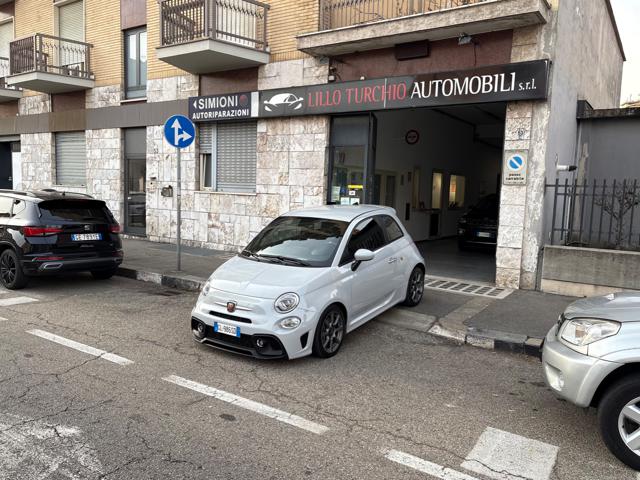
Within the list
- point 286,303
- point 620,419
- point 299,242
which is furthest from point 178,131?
point 620,419

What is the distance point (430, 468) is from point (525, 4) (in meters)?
7.24

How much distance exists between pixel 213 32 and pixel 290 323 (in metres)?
8.15

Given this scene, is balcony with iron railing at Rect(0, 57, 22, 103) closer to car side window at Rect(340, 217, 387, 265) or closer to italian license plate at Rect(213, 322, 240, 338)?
car side window at Rect(340, 217, 387, 265)

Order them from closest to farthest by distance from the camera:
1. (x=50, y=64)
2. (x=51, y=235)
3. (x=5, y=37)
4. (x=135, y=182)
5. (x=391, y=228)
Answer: (x=391, y=228)
(x=51, y=235)
(x=135, y=182)
(x=50, y=64)
(x=5, y=37)

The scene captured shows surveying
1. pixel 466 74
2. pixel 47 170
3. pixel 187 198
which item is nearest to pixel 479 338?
pixel 466 74

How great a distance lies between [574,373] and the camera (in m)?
3.60

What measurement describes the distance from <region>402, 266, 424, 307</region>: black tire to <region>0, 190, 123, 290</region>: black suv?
5.25 metres

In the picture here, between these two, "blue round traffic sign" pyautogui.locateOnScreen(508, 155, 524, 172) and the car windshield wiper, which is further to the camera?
"blue round traffic sign" pyautogui.locateOnScreen(508, 155, 524, 172)

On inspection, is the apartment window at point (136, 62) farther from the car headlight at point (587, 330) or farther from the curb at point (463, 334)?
the car headlight at point (587, 330)

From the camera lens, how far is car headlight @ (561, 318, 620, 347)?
361 centimetres

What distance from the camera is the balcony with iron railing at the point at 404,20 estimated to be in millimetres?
8031

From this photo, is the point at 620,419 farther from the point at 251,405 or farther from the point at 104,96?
the point at 104,96

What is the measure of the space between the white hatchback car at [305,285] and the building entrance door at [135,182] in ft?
29.7

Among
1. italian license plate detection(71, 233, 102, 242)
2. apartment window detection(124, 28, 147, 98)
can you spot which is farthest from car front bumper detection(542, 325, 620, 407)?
apartment window detection(124, 28, 147, 98)
